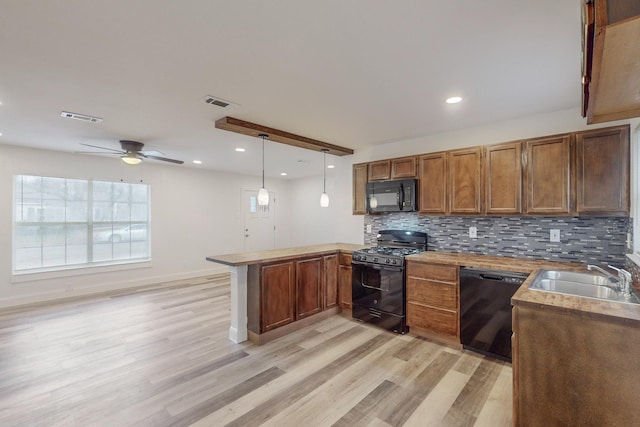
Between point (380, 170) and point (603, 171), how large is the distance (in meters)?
2.28

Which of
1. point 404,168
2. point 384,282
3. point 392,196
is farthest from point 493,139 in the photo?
point 384,282

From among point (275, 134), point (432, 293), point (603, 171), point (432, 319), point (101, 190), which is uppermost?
point (275, 134)

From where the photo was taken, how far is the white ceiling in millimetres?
1561

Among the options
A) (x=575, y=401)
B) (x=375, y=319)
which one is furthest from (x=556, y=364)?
(x=375, y=319)

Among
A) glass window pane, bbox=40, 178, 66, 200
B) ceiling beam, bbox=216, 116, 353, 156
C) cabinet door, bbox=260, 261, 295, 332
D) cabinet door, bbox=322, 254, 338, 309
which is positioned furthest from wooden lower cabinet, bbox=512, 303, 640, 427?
glass window pane, bbox=40, 178, 66, 200

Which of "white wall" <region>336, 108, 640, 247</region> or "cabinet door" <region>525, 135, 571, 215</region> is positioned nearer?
"white wall" <region>336, 108, 640, 247</region>

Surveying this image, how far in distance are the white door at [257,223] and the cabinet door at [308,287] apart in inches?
165

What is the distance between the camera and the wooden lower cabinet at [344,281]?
3.95 meters

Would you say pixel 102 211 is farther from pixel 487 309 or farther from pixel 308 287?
pixel 487 309

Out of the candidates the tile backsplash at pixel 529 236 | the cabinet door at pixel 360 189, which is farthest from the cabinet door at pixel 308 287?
the tile backsplash at pixel 529 236

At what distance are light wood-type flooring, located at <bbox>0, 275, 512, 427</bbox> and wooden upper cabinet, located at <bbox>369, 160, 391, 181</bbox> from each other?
6.56 ft

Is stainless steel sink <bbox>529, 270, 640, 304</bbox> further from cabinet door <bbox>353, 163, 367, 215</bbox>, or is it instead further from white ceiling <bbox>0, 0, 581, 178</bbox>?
cabinet door <bbox>353, 163, 367, 215</bbox>

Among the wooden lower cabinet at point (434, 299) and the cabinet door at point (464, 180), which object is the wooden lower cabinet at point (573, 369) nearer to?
the wooden lower cabinet at point (434, 299)

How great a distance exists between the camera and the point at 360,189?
4.36m
